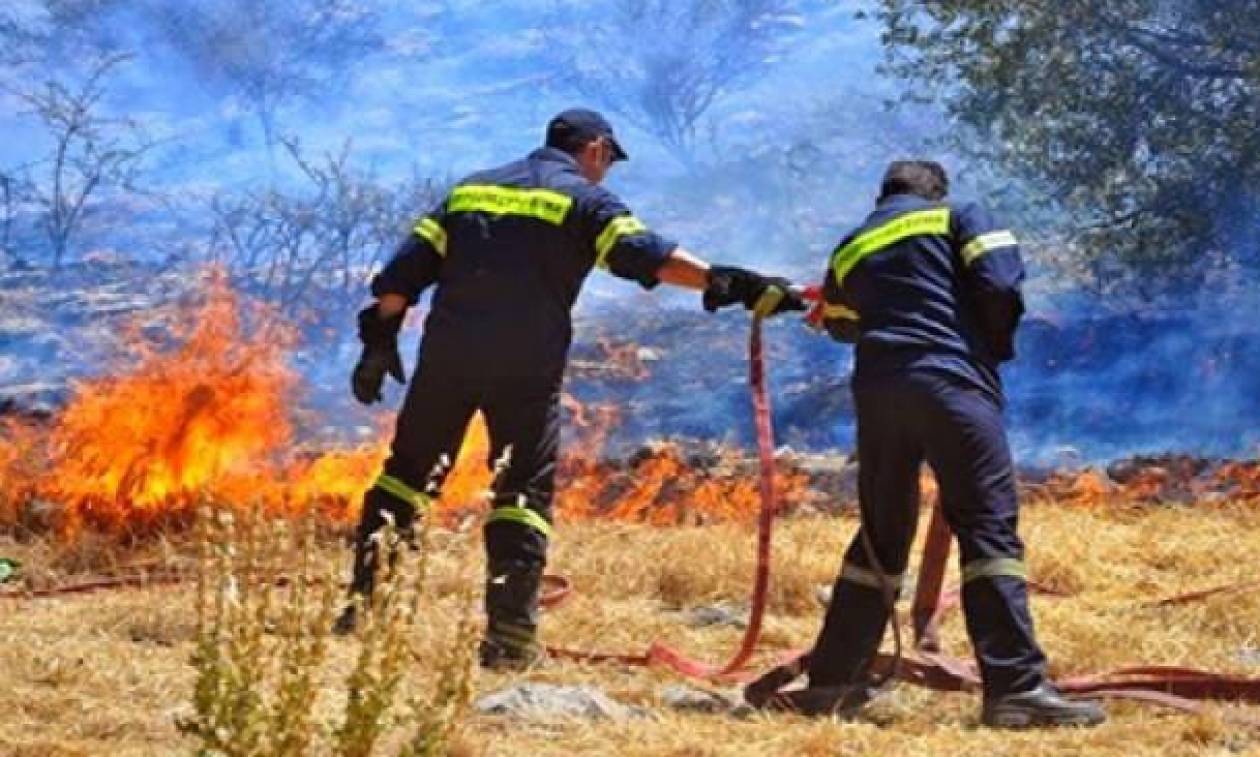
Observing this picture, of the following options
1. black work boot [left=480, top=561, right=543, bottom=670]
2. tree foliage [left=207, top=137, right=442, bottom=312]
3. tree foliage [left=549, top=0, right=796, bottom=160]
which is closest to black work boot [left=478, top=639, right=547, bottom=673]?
black work boot [left=480, top=561, right=543, bottom=670]

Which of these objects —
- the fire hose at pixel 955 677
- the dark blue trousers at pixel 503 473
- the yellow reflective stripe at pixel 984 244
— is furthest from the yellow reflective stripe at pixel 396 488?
the yellow reflective stripe at pixel 984 244

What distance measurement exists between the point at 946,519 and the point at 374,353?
7.99 ft

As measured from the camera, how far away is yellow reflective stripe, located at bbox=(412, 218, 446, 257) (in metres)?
6.33

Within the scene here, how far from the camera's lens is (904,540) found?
17.7 ft

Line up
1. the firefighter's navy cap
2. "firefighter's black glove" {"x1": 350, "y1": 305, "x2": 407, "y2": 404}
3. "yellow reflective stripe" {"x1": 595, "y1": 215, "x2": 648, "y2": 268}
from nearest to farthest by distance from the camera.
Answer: "yellow reflective stripe" {"x1": 595, "y1": 215, "x2": 648, "y2": 268} < the firefighter's navy cap < "firefighter's black glove" {"x1": 350, "y1": 305, "x2": 407, "y2": 404}

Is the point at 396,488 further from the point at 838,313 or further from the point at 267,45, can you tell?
the point at 267,45

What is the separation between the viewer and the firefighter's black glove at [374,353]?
6582mm

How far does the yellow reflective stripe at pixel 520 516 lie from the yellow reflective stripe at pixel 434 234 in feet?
3.24

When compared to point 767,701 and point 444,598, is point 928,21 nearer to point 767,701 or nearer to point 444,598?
point 444,598

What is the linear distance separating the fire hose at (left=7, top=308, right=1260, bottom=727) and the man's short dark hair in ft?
2.08

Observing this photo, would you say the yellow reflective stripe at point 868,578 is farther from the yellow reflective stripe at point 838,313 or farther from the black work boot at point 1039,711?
the yellow reflective stripe at point 838,313

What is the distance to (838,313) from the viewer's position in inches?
230

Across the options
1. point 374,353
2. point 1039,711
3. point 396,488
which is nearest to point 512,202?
point 374,353

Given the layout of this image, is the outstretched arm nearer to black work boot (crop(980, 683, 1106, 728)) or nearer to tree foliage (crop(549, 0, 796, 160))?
black work boot (crop(980, 683, 1106, 728))
